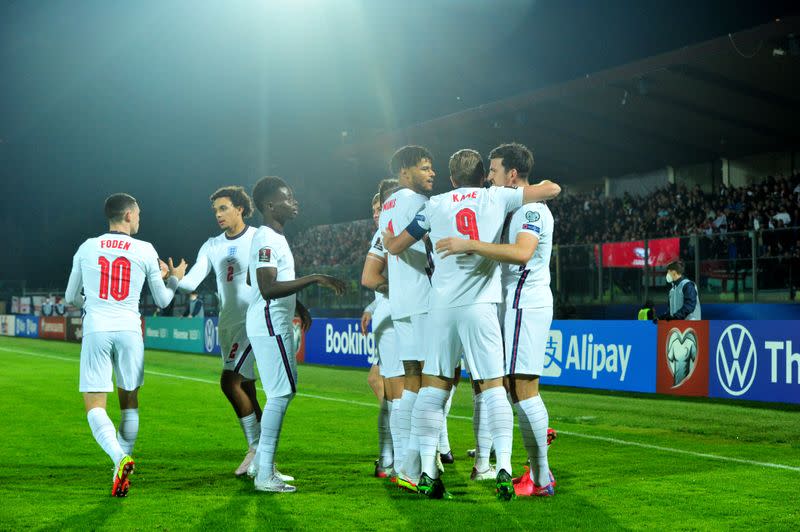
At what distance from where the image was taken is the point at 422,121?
3269 centimetres

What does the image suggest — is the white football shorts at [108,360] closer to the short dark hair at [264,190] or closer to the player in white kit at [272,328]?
the player in white kit at [272,328]

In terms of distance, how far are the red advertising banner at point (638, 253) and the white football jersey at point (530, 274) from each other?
14.2 meters

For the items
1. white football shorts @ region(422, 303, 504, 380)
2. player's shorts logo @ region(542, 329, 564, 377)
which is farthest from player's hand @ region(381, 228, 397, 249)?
player's shorts logo @ region(542, 329, 564, 377)

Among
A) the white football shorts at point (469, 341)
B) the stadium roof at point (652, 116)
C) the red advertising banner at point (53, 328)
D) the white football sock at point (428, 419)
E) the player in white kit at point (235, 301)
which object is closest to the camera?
the white football shorts at point (469, 341)

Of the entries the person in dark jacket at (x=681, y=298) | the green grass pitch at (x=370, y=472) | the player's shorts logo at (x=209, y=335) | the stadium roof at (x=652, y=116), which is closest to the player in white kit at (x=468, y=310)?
the green grass pitch at (x=370, y=472)

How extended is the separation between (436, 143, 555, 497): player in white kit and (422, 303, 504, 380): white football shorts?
9.4 inches

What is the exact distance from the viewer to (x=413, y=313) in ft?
19.0

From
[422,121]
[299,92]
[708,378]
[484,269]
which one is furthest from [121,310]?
[299,92]

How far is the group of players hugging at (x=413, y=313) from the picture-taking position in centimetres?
541

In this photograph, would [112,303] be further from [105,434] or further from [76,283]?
[105,434]

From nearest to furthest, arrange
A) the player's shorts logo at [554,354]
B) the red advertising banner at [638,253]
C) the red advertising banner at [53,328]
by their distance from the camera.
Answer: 1. the player's shorts logo at [554,354]
2. the red advertising banner at [638,253]
3. the red advertising banner at [53,328]

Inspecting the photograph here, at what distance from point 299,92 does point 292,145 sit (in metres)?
3.69

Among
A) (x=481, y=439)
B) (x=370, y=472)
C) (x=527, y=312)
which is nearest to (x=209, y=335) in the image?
(x=370, y=472)

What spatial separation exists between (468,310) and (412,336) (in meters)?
0.64
